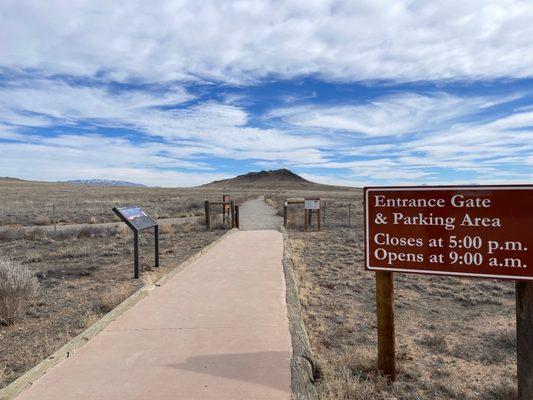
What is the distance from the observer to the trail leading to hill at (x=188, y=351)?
365cm

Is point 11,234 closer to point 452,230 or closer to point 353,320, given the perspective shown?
point 353,320

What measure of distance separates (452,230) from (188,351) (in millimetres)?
2677

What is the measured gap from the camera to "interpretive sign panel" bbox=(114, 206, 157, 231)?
8742 mm

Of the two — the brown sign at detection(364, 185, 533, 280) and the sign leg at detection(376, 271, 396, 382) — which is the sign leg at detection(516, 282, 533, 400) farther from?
the sign leg at detection(376, 271, 396, 382)

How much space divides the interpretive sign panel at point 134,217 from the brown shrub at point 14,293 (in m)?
1.96

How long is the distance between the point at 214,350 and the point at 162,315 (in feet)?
4.70

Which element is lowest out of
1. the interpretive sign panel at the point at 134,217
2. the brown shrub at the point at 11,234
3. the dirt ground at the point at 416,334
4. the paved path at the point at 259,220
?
the dirt ground at the point at 416,334

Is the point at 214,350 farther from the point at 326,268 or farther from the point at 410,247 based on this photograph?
the point at 326,268

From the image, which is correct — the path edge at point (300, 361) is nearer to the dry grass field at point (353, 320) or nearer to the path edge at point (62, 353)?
the dry grass field at point (353, 320)

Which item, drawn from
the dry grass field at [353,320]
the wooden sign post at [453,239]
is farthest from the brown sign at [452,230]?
the dry grass field at [353,320]

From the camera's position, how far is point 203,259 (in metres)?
9.89

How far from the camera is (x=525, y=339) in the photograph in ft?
12.0

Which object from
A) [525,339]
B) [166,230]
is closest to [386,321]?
[525,339]

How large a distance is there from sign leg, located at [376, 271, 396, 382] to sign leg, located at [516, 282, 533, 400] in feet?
3.50
